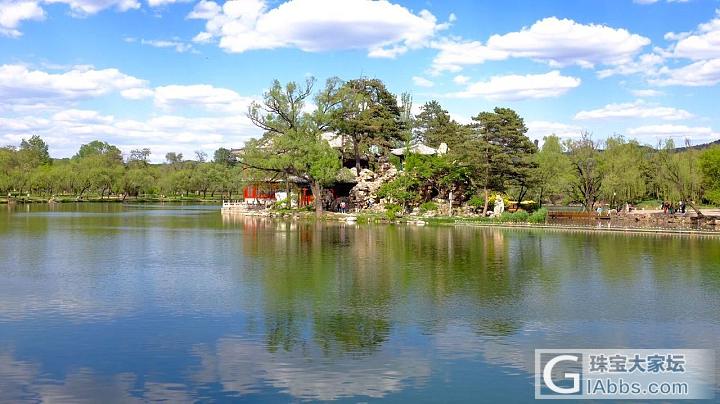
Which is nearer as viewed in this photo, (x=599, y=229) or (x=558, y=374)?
(x=558, y=374)

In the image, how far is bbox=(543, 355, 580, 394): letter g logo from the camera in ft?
38.3

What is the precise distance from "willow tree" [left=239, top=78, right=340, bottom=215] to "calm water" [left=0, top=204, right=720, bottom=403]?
89.2 feet

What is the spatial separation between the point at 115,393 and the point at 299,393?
10.6 ft

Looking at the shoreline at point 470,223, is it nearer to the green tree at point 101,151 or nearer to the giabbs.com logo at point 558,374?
the giabbs.com logo at point 558,374

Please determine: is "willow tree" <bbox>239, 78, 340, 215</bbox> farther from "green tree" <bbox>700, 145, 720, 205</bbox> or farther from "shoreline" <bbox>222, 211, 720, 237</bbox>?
"green tree" <bbox>700, 145, 720, 205</bbox>

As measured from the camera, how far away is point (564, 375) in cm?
1241

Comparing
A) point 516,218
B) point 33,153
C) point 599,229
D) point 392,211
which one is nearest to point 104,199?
point 33,153

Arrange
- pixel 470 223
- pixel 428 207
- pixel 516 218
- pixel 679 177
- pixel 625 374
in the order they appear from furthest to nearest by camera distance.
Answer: pixel 428 207
pixel 679 177
pixel 516 218
pixel 470 223
pixel 625 374

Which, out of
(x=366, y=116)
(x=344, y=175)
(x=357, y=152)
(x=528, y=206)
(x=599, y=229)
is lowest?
(x=599, y=229)

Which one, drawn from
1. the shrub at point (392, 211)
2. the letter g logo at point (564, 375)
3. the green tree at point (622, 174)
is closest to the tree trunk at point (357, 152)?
the shrub at point (392, 211)

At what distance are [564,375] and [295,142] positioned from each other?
48670 millimetres

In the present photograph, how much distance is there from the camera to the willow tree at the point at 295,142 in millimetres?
59541

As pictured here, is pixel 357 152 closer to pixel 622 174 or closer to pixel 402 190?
pixel 402 190

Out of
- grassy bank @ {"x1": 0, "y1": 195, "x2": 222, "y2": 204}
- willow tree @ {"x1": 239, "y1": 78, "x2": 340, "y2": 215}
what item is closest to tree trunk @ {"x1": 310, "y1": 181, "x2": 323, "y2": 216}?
willow tree @ {"x1": 239, "y1": 78, "x2": 340, "y2": 215}
